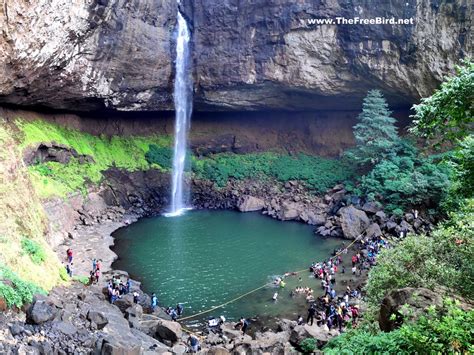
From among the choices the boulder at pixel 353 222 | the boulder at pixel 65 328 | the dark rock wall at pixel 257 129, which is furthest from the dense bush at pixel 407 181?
the boulder at pixel 65 328

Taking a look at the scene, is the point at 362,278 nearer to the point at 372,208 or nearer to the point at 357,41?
the point at 372,208

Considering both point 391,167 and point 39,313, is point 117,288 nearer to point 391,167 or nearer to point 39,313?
point 39,313

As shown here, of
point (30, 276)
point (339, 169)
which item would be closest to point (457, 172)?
point (30, 276)

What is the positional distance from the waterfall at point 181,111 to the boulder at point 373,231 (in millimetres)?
15096

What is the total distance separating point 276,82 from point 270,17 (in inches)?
203

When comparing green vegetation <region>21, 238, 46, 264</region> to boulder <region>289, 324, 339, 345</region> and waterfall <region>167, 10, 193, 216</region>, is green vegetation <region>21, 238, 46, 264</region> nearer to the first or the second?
boulder <region>289, 324, 339, 345</region>

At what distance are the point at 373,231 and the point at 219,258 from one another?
10.3 metres

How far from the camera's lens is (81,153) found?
33844 millimetres

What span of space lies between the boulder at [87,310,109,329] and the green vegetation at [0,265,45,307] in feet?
5.89

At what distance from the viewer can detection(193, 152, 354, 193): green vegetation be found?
3684cm

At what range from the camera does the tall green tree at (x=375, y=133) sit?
106 feet

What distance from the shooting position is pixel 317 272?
22469mm

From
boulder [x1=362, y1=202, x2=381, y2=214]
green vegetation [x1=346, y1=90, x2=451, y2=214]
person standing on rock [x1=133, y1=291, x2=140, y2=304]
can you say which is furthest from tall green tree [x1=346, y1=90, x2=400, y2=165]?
person standing on rock [x1=133, y1=291, x2=140, y2=304]

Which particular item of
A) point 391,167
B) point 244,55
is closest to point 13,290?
point 391,167
